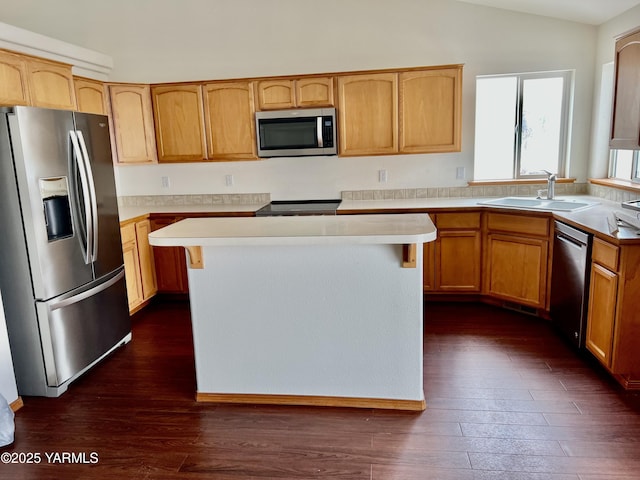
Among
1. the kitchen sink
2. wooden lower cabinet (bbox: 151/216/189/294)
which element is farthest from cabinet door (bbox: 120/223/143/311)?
the kitchen sink

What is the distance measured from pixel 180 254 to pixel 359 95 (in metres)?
2.16

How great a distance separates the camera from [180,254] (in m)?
4.14

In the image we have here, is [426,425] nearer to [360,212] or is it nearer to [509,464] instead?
[509,464]

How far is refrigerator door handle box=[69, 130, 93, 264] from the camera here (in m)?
2.71

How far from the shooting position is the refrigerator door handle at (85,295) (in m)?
2.61

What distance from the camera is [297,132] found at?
3.94m

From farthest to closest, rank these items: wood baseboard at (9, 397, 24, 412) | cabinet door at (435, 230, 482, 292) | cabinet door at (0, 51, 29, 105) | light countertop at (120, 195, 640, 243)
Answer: cabinet door at (435, 230, 482, 292) → light countertop at (120, 195, 640, 243) → cabinet door at (0, 51, 29, 105) → wood baseboard at (9, 397, 24, 412)

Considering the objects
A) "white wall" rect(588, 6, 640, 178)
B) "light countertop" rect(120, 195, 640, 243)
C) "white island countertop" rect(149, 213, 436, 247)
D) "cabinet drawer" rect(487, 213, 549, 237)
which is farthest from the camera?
"white wall" rect(588, 6, 640, 178)

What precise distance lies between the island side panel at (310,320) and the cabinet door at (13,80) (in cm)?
171

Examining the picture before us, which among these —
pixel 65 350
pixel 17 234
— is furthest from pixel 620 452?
pixel 17 234

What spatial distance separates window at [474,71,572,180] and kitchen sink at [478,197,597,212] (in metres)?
0.48

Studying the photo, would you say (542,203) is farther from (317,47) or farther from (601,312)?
(317,47)

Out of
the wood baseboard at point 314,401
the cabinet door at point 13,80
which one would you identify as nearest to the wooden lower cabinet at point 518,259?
the wood baseboard at point 314,401

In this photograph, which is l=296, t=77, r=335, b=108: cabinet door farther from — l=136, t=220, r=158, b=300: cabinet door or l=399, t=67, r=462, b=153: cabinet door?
l=136, t=220, r=158, b=300: cabinet door
